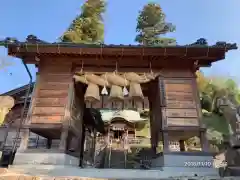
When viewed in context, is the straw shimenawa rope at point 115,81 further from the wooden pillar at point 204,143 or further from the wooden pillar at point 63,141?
the wooden pillar at point 204,143

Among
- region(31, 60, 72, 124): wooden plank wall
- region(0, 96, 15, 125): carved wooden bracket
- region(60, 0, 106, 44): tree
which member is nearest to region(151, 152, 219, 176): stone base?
region(31, 60, 72, 124): wooden plank wall

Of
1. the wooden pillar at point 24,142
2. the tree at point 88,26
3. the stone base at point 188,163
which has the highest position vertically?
the tree at point 88,26

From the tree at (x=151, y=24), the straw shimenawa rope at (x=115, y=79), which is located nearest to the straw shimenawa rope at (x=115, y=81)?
the straw shimenawa rope at (x=115, y=79)

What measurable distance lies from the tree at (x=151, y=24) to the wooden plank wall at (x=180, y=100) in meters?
14.5

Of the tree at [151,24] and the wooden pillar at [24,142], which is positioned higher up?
the tree at [151,24]

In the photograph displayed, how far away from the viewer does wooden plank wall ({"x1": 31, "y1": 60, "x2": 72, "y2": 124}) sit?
607 cm

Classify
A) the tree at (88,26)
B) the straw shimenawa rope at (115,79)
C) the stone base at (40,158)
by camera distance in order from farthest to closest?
the tree at (88,26) < the straw shimenawa rope at (115,79) < the stone base at (40,158)

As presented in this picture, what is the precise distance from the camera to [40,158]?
537cm

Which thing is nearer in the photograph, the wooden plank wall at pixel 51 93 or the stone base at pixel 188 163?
the stone base at pixel 188 163

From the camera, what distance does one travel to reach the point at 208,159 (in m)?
5.33

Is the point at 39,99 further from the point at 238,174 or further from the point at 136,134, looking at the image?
the point at 136,134

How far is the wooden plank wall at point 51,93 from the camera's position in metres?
6.07

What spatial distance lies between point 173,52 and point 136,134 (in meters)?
13.3

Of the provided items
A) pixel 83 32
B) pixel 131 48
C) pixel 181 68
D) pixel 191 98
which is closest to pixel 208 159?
pixel 191 98
